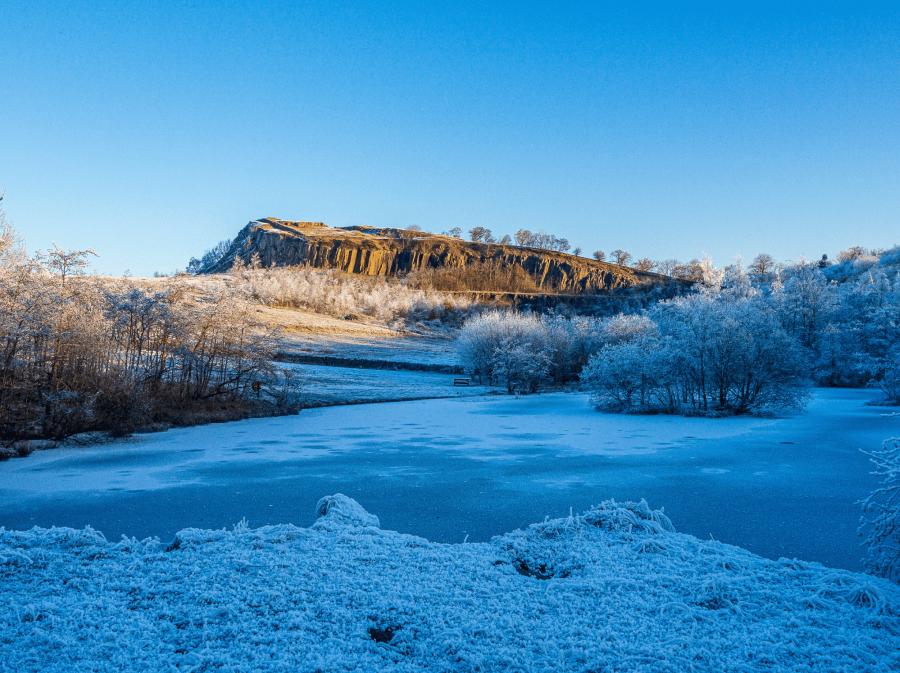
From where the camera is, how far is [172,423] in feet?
48.8

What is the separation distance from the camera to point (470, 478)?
8.52 metres

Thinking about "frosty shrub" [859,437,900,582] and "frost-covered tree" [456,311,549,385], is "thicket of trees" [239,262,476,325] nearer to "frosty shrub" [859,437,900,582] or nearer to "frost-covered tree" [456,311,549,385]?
"frost-covered tree" [456,311,549,385]

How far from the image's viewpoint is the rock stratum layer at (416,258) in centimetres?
14788

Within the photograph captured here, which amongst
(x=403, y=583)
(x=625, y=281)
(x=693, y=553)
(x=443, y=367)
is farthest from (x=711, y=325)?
(x=625, y=281)

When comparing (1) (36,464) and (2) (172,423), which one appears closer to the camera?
(1) (36,464)

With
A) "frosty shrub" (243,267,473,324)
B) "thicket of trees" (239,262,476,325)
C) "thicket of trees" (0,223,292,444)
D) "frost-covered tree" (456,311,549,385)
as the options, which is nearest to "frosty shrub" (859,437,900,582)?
"thicket of trees" (0,223,292,444)

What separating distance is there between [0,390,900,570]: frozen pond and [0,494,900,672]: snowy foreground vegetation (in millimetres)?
2099

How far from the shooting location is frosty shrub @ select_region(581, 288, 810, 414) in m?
19.3

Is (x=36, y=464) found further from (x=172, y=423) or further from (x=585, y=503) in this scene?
(x=585, y=503)

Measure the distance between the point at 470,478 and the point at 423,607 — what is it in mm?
5905

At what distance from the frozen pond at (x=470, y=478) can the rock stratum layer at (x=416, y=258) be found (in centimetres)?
13317

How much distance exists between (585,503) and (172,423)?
1272 cm

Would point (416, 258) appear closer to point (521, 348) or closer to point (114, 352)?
point (521, 348)

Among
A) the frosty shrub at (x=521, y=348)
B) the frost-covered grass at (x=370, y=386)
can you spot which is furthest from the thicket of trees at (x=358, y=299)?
the frost-covered grass at (x=370, y=386)
